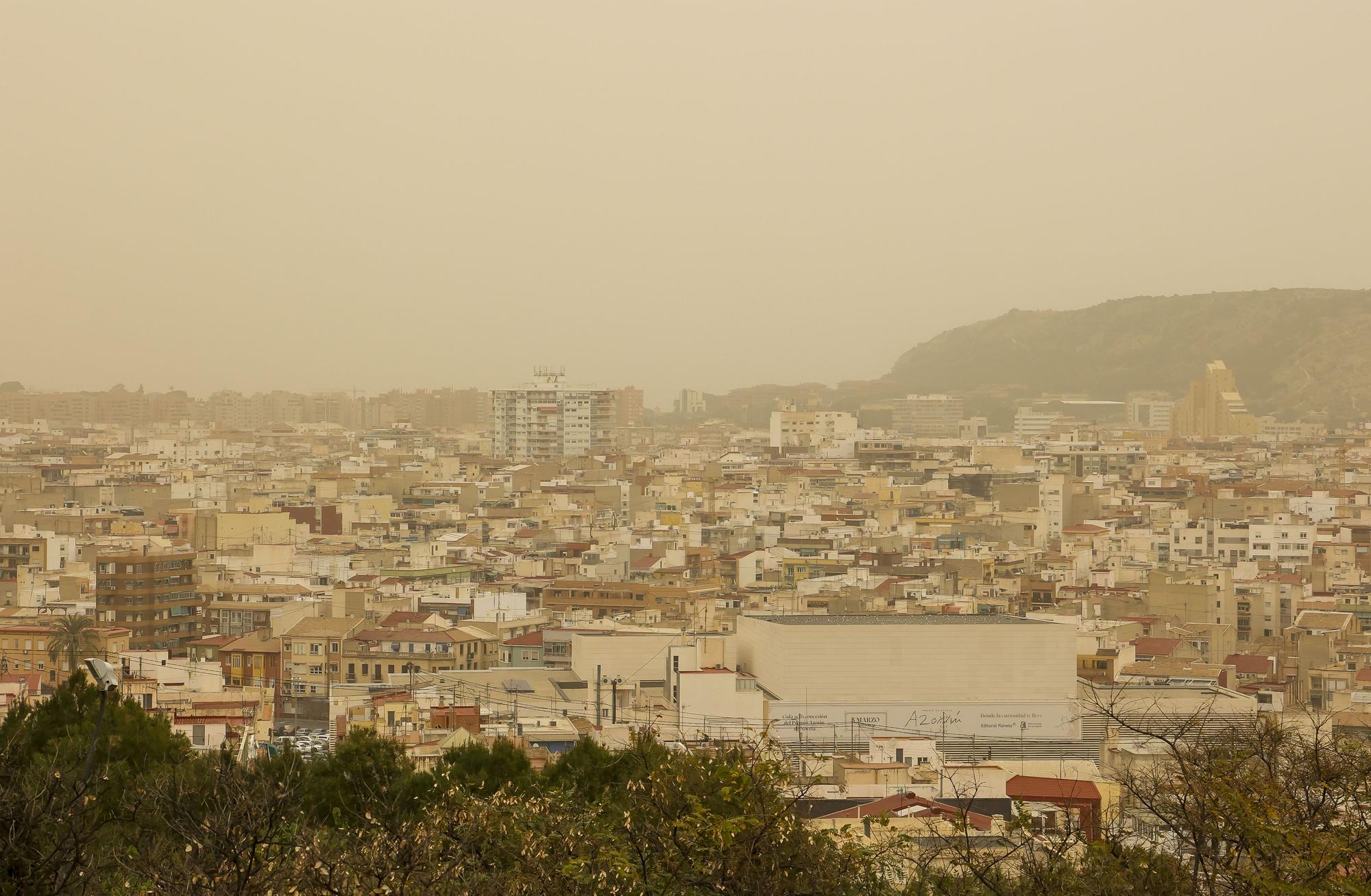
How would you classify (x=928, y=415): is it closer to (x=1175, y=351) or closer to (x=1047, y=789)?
(x=1175, y=351)

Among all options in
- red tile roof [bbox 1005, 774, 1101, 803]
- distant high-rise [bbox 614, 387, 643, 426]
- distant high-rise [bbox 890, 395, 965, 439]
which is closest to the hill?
distant high-rise [bbox 890, 395, 965, 439]

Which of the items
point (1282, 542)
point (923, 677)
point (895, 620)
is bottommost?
point (1282, 542)

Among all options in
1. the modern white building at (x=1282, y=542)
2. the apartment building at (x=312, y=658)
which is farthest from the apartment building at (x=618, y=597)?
the modern white building at (x=1282, y=542)

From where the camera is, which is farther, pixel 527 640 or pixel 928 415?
pixel 928 415

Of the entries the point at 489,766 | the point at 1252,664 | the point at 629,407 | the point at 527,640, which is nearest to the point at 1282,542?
the point at 1252,664

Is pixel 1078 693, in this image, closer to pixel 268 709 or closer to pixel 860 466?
pixel 268 709

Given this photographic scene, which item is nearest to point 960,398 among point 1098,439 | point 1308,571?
point 1098,439
